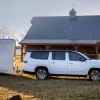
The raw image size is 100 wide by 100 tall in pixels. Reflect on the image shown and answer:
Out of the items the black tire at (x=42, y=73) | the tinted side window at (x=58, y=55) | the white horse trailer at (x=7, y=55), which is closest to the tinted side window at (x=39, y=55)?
the tinted side window at (x=58, y=55)

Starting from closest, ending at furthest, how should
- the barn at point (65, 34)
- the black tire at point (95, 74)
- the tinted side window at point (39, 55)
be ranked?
the black tire at point (95, 74)
the tinted side window at point (39, 55)
the barn at point (65, 34)

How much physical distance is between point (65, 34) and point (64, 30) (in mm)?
1186

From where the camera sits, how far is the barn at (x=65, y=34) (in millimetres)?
49281

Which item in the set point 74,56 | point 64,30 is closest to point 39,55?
point 74,56

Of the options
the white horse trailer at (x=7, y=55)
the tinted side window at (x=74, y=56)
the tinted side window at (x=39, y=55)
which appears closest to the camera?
the tinted side window at (x=74, y=56)

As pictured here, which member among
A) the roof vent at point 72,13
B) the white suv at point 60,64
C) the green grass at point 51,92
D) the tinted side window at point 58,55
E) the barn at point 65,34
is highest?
the roof vent at point 72,13

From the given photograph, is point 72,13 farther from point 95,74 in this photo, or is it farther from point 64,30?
point 95,74

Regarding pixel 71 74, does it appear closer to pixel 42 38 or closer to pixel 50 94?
pixel 50 94

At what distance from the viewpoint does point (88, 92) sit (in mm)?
16672

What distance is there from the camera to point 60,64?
75.7ft

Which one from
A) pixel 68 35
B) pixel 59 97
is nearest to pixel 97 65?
pixel 59 97

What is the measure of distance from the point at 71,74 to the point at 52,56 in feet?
5.50

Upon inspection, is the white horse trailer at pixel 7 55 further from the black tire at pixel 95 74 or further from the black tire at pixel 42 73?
the black tire at pixel 95 74

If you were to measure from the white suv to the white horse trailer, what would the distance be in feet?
5.90
